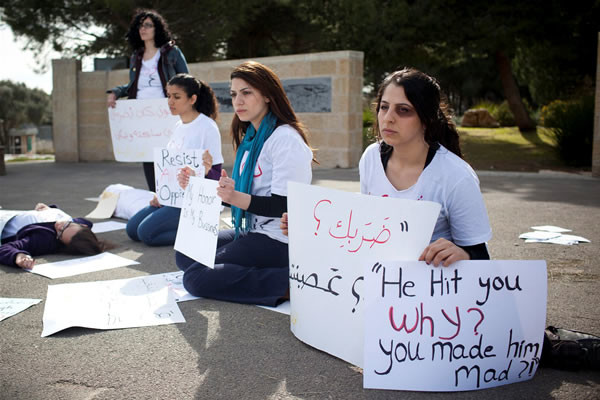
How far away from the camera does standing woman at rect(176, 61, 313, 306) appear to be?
3.38m

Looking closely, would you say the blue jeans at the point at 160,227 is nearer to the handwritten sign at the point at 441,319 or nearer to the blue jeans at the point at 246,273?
the blue jeans at the point at 246,273

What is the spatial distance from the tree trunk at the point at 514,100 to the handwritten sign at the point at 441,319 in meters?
17.1

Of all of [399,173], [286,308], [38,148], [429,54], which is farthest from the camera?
[38,148]

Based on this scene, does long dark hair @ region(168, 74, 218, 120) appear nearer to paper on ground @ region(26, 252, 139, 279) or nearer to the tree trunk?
paper on ground @ region(26, 252, 139, 279)

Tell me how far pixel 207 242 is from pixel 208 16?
46.2 ft

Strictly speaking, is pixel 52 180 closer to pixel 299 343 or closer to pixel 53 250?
pixel 53 250

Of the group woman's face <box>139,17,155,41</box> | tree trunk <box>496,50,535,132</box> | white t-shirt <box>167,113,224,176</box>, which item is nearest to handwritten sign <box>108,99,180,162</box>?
woman's face <box>139,17,155,41</box>

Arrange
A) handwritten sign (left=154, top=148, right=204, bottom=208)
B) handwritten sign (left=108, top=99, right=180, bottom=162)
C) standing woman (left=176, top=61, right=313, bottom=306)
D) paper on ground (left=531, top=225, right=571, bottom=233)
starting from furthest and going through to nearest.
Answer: handwritten sign (left=108, top=99, right=180, bottom=162) < paper on ground (left=531, top=225, right=571, bottom=233) < handwritten sign (left=154, top=148, right=204, bottom=208) < standing woman (left=176, top=61, right=313, bottom=306)

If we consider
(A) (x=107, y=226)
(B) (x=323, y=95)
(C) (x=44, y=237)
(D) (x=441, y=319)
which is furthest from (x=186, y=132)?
(B) (x=323, y=95)

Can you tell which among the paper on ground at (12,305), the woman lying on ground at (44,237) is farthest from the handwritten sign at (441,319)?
the woman lying on ground at (44,237)

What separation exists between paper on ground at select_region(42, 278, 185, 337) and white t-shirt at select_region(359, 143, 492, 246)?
1400mm

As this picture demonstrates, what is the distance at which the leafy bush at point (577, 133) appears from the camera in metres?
11.3

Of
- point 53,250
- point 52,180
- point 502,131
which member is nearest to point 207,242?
point 53,250

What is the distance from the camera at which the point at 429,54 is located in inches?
689
